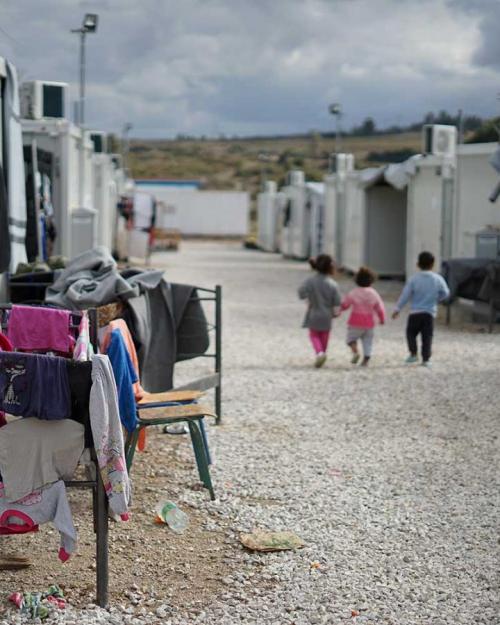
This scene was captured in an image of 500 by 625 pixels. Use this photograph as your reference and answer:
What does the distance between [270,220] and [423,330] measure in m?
26.3

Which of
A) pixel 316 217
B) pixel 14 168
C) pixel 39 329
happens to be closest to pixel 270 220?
pixel 316 217

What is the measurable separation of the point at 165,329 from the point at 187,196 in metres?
38.8

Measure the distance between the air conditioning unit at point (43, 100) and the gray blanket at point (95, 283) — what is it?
680cm

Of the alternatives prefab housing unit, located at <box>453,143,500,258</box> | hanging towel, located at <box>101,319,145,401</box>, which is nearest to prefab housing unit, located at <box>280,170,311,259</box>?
prefab housing unit, located at <box>453,143,500,258</box>

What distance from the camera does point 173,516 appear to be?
17.4ft

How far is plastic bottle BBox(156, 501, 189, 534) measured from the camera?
5.23 m

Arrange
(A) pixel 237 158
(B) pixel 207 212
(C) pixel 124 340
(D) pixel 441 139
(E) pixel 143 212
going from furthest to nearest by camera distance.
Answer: (A) pixel 237 158, (B) pixel 207 212, (E) pixel 143 212, (D) pixel 441 139, (C) pixel 124 340

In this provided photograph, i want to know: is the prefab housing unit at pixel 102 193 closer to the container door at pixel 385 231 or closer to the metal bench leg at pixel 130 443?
the container door at pixel 385 231

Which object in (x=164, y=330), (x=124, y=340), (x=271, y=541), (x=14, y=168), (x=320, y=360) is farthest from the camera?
(x=320, y=360)

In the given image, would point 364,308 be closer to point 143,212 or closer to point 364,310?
point 364,310

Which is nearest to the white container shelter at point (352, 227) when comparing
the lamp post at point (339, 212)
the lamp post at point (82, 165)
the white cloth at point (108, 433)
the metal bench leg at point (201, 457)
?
the lamp post at point (339, 212)

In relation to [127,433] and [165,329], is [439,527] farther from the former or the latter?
[165,329]

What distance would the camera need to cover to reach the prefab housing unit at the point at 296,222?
29.8 metres

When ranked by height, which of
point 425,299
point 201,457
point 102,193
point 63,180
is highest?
point 63,180
